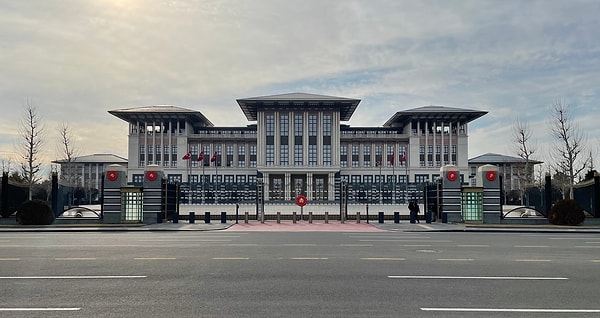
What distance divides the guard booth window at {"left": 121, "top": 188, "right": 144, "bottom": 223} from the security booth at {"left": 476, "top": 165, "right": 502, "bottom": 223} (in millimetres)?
20918

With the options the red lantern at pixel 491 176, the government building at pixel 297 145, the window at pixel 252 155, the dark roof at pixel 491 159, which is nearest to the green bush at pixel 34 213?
the red lantern at pixel 491 176

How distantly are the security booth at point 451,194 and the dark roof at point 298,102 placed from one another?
52139mm

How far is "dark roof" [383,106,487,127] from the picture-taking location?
89.4 metres

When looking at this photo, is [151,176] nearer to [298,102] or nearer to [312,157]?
[298,102]

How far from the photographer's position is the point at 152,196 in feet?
105

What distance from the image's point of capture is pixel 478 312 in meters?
7.82

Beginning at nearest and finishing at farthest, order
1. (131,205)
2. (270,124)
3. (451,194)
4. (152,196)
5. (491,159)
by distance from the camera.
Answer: (131,205)
(152,196)
(451,194)
(270,124)
(491,159)

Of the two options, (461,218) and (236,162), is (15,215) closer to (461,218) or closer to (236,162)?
(461,218)

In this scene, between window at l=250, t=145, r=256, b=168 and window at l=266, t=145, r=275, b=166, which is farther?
window at l=250, t=145, r=256, b=168

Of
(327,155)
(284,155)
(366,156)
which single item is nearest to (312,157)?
(327,155)

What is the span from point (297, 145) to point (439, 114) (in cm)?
2535

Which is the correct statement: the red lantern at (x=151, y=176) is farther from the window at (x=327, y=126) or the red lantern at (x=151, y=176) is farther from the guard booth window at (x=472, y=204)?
the window at (x=327, y=126)

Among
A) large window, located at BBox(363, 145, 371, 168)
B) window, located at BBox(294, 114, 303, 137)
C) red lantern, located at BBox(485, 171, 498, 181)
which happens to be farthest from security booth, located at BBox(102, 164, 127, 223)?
large window, located at BBox(363, 145, 371, 168)

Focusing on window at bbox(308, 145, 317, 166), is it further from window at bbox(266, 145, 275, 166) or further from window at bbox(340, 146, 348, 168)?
window at bbox(340, 146, 348, 168)
